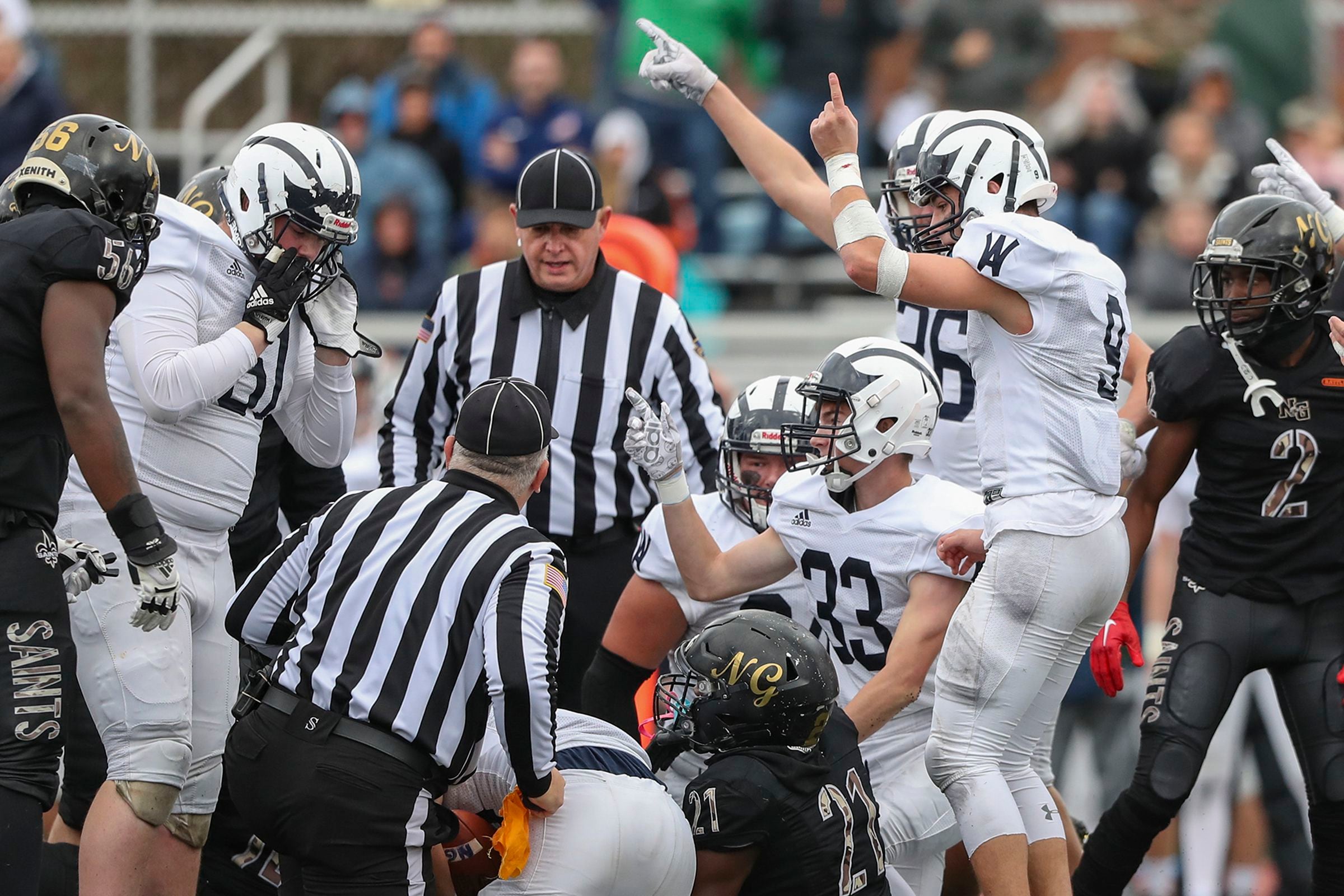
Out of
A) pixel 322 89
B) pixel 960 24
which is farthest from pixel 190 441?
pixel 322 89

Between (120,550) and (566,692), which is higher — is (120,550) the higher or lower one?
the higher one

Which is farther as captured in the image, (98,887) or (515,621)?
(98,887)

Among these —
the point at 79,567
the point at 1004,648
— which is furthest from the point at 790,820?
the point at 79,567

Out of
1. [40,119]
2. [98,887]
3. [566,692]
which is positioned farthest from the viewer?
[40,119]

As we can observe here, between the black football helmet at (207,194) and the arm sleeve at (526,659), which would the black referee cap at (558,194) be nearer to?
the black football helmet at (207,194)

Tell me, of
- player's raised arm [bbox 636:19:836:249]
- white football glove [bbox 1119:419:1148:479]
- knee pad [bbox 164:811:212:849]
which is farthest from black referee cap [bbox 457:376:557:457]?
white football glove [bbox 1119:419:1148:479]

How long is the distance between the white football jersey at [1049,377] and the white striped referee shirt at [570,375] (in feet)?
5.20

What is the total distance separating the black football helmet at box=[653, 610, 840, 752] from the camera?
418 centimetres

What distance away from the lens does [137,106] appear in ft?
38.1

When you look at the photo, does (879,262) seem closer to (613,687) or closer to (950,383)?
(950,383)

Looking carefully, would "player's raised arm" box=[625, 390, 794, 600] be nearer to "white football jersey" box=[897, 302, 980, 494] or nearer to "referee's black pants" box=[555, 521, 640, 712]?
"white football jersey" box=[897, 302, 980, 494]

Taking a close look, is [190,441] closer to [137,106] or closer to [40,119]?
[40,119]

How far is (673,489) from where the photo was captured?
16.0ft

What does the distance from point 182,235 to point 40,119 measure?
581 cm
